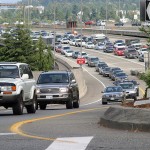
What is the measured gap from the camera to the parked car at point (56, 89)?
113 ft

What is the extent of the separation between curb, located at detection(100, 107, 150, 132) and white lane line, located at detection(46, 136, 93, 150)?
1247 mm

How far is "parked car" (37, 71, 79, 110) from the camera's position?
113ft

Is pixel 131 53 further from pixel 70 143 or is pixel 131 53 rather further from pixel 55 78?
pixel 70 143

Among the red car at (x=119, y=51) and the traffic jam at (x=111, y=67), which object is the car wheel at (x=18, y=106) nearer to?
the traffic jam at (x=111, y=67)

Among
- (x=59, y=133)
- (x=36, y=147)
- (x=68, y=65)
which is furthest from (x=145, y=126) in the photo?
(x=68, y=65)

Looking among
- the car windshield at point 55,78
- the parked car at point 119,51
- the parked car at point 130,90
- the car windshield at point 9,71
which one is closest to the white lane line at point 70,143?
the car windshield at point 9,71

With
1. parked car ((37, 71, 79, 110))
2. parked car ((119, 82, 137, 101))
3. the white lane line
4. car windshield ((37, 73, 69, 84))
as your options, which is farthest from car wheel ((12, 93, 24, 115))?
parked car ((119, 82, 137, 101))

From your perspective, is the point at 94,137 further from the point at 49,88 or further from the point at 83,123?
the point at 49,88

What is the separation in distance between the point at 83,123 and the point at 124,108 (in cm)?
242

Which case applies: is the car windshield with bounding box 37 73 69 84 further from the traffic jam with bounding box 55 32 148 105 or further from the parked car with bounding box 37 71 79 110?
the traffic jam with bounding box 55 32 148 105

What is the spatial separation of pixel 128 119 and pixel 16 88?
10083 millimetres

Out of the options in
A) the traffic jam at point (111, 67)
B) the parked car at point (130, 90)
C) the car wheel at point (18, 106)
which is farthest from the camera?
the parked car at point (130, 90)

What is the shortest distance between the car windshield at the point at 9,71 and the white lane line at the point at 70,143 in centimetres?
1200

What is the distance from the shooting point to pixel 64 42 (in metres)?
183
